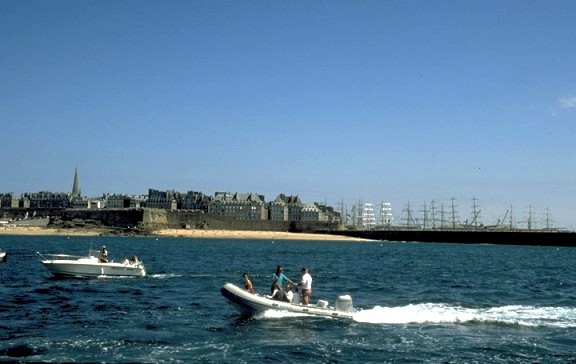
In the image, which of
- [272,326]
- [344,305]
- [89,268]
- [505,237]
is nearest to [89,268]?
[89,268]

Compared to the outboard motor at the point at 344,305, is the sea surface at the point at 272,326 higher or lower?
lower

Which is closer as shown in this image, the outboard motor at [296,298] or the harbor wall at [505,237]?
the outboard motor at [296,298]

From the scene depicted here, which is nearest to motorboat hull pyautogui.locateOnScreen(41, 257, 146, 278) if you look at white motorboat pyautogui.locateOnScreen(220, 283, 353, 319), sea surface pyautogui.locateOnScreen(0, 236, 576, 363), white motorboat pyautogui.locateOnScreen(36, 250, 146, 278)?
white motorboat pyautogui.locateOnScreen(36, 250, 146, 278)

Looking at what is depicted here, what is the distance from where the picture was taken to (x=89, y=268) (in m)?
45.1

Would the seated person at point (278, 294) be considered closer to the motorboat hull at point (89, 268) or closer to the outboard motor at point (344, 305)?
the outboard motor at point (344, 305)

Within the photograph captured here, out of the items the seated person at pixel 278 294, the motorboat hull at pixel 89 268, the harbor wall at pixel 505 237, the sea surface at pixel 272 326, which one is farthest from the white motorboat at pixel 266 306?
the harbor wall at pixel 505 237

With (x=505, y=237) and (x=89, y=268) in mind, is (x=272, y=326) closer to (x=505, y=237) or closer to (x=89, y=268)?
(x=89, y=268)

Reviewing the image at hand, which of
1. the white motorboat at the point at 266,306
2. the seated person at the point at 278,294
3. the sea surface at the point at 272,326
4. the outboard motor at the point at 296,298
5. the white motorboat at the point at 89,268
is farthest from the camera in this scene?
the white motorboat at the point at 89,268

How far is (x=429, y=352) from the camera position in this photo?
21.5 m

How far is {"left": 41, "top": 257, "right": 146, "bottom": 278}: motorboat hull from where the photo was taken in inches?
1761

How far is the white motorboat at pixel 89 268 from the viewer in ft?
147

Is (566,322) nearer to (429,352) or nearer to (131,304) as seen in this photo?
(429,352)

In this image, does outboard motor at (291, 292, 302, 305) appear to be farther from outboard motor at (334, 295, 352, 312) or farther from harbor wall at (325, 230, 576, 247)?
harbor wall at (325, 230, 576, 247)

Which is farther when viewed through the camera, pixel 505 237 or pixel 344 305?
pixel 505 237
